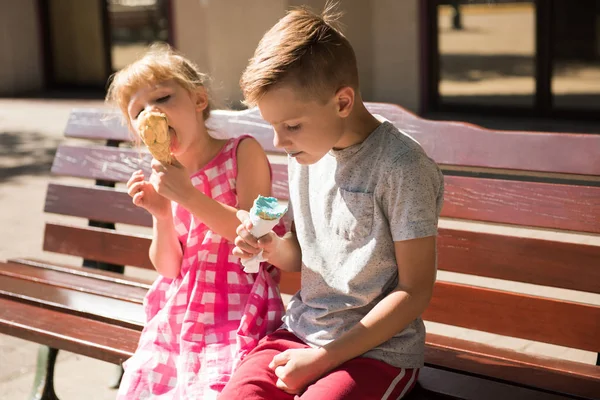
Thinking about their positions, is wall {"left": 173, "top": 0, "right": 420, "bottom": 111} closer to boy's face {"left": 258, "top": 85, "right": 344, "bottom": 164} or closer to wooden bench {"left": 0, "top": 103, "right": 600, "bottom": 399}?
wooden bench {"left": 0, "top": 103, "right": 600, "bottom": 399}

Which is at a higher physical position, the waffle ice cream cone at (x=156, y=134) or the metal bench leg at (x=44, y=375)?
the waffle ice cream cone at (x=156, y=134)

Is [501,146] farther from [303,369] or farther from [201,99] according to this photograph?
[303,369]

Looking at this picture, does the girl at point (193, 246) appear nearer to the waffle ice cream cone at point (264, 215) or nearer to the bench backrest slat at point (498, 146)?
the waffle ice cream cone at point (264, 215)

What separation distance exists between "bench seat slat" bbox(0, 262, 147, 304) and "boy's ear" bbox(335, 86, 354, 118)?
1.40 metres

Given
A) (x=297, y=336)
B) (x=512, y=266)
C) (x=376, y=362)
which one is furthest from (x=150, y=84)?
(x=512, y=266)

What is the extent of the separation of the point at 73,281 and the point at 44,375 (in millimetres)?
385

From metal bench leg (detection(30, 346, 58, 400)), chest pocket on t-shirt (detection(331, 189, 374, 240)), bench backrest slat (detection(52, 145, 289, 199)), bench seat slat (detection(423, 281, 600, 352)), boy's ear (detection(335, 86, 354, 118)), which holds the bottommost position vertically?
metal bench leg (detection(30, 346, 58, 400))

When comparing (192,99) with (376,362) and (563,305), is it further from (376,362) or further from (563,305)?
(563,305)

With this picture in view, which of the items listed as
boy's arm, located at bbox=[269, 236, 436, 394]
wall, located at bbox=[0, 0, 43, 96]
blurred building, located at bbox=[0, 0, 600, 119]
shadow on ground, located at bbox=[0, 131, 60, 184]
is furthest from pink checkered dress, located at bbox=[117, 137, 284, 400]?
wall, located at bbox=[0, 0, 43, 96]

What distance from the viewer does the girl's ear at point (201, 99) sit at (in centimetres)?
271

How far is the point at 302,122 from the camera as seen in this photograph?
212cm

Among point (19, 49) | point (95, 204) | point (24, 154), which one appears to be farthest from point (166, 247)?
point (19, 49)

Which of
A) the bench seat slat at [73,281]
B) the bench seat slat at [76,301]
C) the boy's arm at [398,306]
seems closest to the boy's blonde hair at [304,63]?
the boy's arm at [398,306]

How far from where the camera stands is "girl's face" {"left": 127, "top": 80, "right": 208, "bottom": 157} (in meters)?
2.60
